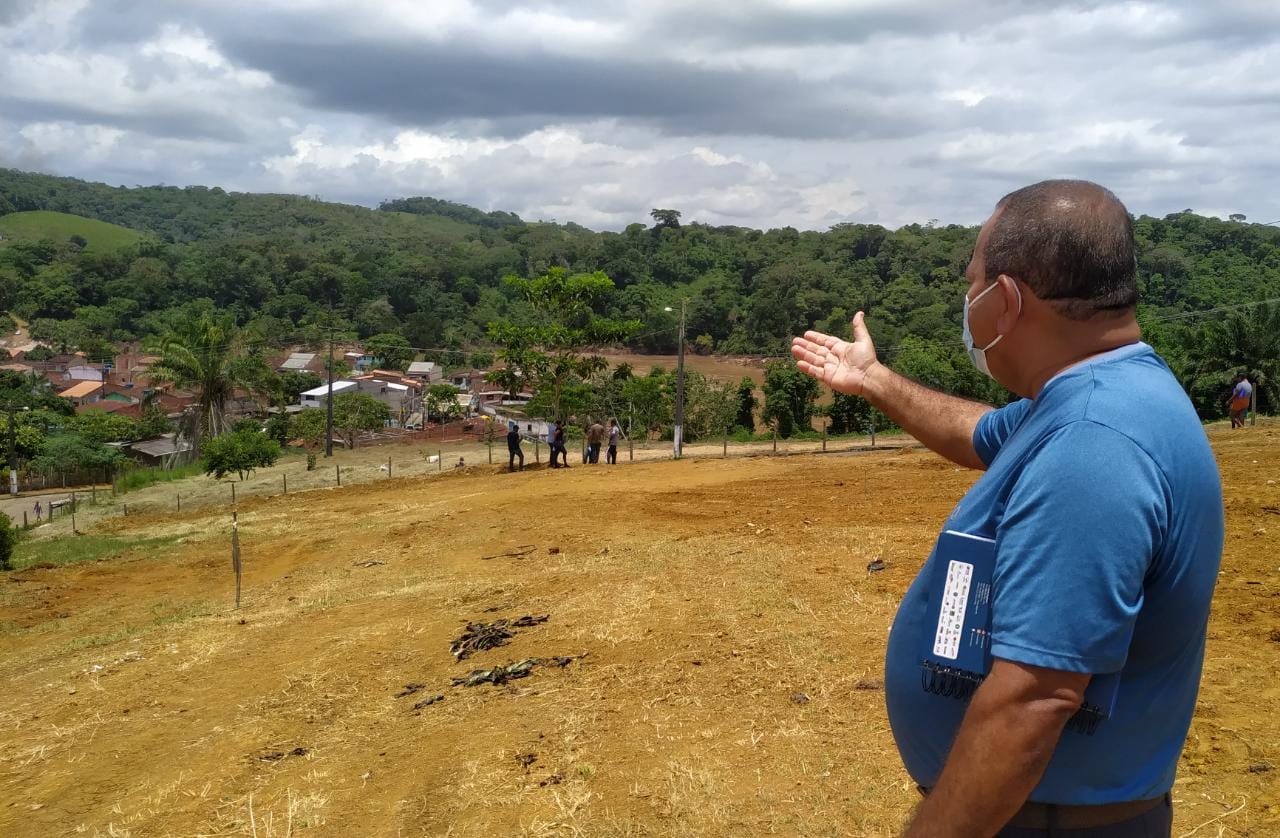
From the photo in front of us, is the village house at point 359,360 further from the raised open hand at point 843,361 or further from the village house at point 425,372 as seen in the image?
the raised open hand at point 843,361

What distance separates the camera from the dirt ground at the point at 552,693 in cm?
386

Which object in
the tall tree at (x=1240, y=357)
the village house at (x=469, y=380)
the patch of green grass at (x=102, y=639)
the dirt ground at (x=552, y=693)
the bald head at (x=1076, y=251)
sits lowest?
the village house at (x=469, y=380)

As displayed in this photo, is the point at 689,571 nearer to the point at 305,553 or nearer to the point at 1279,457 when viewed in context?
→ the point at 305,553

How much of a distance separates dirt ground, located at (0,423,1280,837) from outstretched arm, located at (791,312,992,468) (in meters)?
1.90

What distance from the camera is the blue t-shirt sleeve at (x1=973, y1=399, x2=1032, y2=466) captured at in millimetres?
1981

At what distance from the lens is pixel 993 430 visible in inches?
79.9

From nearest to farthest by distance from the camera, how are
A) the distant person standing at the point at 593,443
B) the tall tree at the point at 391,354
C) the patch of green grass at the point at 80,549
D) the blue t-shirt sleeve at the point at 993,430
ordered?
the blue t-shirt sleeve at the point at 993,430 → the patch of green grass at the point at 80,549 → the distant person standing at the point at 593,443 → the tall tree at the point at 391,354

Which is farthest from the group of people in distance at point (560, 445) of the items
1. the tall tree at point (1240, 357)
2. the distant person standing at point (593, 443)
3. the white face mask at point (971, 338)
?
the white face mask at point (971, 338)

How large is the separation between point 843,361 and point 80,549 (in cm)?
1694

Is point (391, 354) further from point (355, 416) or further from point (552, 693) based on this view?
point (552, 693)

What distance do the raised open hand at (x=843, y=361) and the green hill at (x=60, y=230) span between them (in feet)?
474

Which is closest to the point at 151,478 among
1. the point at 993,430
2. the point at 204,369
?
the point at 204,369

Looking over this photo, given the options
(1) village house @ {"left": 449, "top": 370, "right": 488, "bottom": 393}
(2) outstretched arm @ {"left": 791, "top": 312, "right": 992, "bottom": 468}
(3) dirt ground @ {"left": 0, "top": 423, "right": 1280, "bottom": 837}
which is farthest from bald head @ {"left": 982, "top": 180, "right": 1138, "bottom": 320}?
(1) village house @ {"left": 449, "top": 370, "right": 488, "bottom": 393}

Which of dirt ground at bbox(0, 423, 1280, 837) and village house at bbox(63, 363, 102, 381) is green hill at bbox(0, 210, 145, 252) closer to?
village house at bbox(63, 363, 102, 381)
